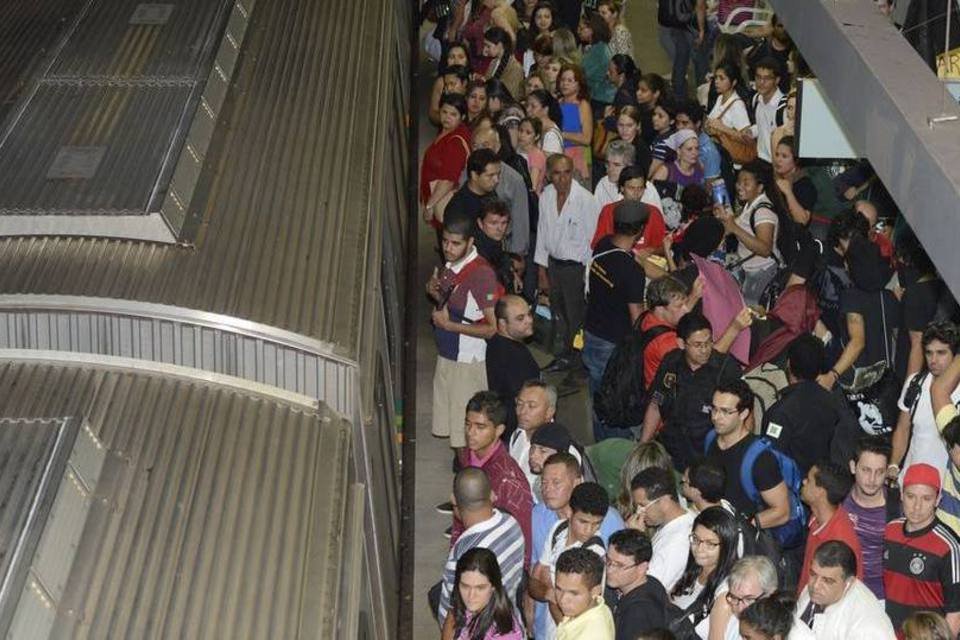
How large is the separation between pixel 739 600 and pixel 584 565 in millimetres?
590

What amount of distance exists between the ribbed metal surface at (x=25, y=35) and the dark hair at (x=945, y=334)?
166 inches

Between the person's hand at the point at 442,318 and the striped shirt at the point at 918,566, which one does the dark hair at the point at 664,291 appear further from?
the striped shirt at the point at 918,566

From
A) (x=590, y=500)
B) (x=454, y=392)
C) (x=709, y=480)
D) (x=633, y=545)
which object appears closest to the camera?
(x=633, y=545)

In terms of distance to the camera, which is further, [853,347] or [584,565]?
[853,347]

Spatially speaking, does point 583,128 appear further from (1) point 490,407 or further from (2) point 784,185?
(1) point 490,407

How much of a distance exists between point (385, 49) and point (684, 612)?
11.6 feet

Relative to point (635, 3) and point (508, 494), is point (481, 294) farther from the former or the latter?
point (635, 3)

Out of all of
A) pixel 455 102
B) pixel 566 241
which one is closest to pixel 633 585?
pixel 566 241

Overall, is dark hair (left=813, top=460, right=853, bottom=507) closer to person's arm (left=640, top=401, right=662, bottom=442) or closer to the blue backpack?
the blue backpack

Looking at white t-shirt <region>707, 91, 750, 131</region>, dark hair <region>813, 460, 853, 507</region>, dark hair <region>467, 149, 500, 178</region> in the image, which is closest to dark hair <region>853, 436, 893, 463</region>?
dark hair <region>813, 460, 853, 507</region>

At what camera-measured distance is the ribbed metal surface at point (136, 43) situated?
7246mm

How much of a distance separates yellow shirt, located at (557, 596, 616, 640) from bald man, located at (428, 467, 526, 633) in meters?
0.61

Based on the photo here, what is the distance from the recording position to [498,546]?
697cm

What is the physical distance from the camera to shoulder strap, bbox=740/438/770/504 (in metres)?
7.36
